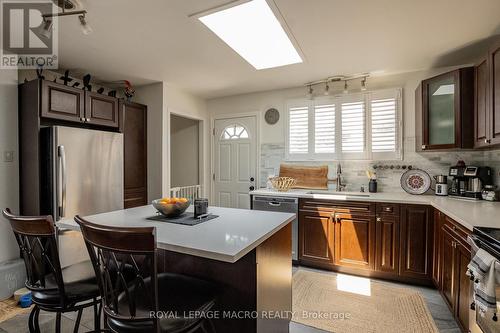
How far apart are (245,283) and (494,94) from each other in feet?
8.04

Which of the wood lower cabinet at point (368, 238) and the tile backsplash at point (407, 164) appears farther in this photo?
the tile backsplash at point (407, 164)

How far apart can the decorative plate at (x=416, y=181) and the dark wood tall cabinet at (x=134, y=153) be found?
3.58 metres

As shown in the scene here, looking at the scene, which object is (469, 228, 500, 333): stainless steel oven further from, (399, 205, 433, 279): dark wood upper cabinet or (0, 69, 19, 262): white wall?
(0, 69, 19, 262): white wall

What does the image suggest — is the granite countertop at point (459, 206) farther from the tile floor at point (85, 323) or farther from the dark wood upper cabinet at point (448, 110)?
the tile floor at point (85, 323)

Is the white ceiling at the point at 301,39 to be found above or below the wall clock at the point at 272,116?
above

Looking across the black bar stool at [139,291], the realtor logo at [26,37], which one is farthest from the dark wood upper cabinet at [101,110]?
the black bar stool at [139,291]

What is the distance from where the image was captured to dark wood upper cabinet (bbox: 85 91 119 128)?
296 centimetres

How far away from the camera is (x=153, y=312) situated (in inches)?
38.5

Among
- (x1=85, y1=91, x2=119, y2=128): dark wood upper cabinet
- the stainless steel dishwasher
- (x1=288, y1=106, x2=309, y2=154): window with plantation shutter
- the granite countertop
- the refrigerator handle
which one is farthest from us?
(x1=288, y1=106, x2=309, y2=154): window with plantation shutter

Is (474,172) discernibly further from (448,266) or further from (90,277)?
(90,277)

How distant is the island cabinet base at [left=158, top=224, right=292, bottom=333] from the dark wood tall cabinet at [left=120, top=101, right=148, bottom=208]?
2.17 m

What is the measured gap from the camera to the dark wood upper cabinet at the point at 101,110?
9.70 ft

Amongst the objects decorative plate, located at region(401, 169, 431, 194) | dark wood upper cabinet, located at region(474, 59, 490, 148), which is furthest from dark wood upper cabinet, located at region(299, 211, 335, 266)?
dark wood upper cabinet, located at region(474, 59, 490, 148)

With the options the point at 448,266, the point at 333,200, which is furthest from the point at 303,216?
the point at 448,266
